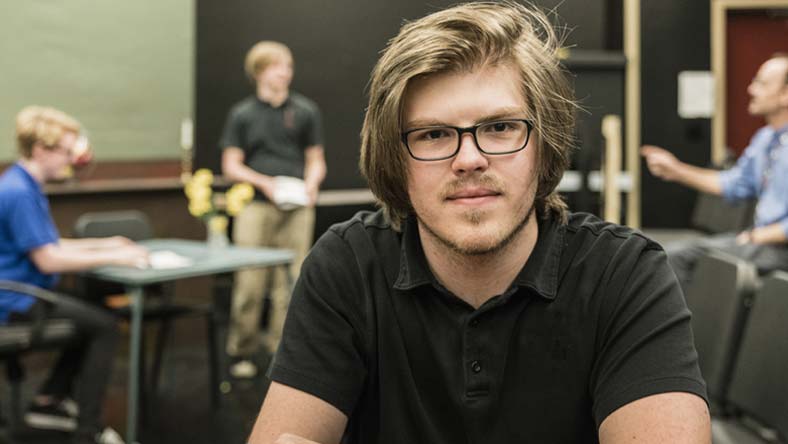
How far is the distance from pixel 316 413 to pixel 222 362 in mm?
4054

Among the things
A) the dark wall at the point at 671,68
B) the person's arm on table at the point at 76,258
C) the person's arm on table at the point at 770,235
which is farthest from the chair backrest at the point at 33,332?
the dark wall at the point at 671,68

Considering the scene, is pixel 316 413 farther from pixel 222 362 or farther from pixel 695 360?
pixel 222 362

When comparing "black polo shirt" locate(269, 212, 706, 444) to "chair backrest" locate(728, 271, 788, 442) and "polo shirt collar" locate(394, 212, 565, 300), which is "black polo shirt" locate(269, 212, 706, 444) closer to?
"polo shirt collar" locate(394, 212, 565, 300)

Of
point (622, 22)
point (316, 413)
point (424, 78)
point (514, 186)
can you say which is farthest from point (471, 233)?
point (622, 22)

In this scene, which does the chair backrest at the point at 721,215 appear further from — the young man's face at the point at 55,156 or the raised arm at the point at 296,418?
the raised arm at the point at 296,418

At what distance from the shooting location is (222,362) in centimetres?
526

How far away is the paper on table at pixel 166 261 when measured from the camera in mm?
4009

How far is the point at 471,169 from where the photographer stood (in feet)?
4.23

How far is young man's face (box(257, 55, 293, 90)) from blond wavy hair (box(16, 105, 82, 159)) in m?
1.48

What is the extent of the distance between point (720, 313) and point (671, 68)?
5271 mm

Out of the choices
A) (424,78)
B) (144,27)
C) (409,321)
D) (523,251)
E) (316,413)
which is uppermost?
(144,27)

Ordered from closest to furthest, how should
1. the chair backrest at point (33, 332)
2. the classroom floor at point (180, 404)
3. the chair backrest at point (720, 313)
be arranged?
the chair backrest at point (720, 313) < the chair backrest at point (33, 332) < the classroom floor at point (180, 404)

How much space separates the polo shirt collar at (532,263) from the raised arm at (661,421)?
20 cm

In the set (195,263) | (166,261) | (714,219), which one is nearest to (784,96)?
(714,219)
